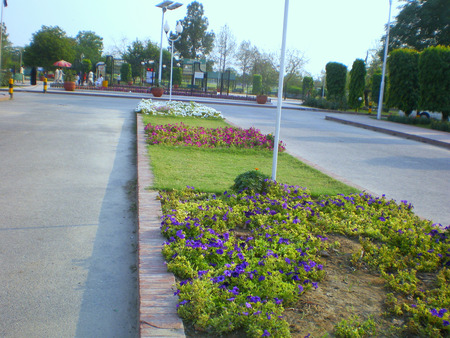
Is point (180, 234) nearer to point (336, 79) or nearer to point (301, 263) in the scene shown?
point (301, 263)

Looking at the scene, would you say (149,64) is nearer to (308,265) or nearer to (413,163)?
(413,163)

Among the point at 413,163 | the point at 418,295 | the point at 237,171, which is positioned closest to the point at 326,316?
the point at 418,295

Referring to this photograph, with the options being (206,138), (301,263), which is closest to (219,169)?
(206,138)

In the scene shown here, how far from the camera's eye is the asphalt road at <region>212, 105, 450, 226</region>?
6805mm

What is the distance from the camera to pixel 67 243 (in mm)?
4262

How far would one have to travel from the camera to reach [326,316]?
296 centimetres

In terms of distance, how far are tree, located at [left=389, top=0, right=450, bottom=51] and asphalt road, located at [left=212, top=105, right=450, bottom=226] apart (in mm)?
28613

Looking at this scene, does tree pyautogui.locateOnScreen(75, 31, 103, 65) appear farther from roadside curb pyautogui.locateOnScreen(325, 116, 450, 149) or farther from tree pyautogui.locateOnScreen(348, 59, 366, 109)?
roadside curb pyautogui.locateOnScreen(325, 116, 450, 149)

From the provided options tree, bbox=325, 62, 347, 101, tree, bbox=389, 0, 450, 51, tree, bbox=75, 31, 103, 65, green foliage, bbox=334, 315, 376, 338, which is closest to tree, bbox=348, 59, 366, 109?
tree, bbox=325, 62, 347, 101

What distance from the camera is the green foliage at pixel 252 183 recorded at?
5.66m

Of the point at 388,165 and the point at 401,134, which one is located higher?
the point at 401,134

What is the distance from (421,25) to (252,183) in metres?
40.9

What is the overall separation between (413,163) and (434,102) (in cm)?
1492

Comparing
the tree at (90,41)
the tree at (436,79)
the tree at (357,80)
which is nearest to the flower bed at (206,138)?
the tree at (436,79)
